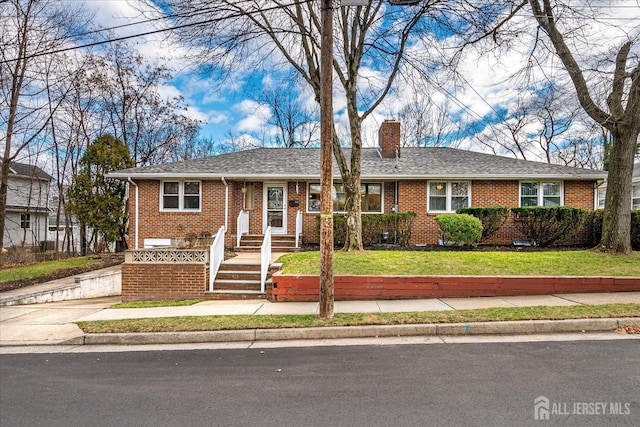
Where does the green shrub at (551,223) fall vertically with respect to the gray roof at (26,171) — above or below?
below

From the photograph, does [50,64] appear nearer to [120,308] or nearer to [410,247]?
[120,308]

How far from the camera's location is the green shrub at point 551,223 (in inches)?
493

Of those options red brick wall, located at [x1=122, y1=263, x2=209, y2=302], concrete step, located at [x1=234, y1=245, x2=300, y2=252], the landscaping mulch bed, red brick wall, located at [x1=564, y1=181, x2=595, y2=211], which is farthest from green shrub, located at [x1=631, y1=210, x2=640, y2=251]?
the landscaping mulch bed

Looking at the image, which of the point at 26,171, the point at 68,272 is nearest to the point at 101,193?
the point at 68,272

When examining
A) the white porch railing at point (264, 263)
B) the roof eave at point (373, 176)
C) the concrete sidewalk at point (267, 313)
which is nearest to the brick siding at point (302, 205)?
the roof eave at point (373, 176)

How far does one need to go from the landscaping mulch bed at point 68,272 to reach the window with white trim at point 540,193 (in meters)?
17.6

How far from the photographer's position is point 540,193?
14.1m

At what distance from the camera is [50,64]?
57.5 feet

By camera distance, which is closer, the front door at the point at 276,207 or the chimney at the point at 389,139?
the front door at the point at 276,207

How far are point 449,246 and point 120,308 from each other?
10.7m

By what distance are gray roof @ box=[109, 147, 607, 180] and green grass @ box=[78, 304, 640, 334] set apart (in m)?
8.23

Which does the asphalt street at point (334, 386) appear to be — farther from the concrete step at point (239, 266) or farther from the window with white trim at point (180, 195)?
the window with white trim at point (180, 195)

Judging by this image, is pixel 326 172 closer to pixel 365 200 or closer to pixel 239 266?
pixel 239 266

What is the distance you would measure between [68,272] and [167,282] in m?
6.98
